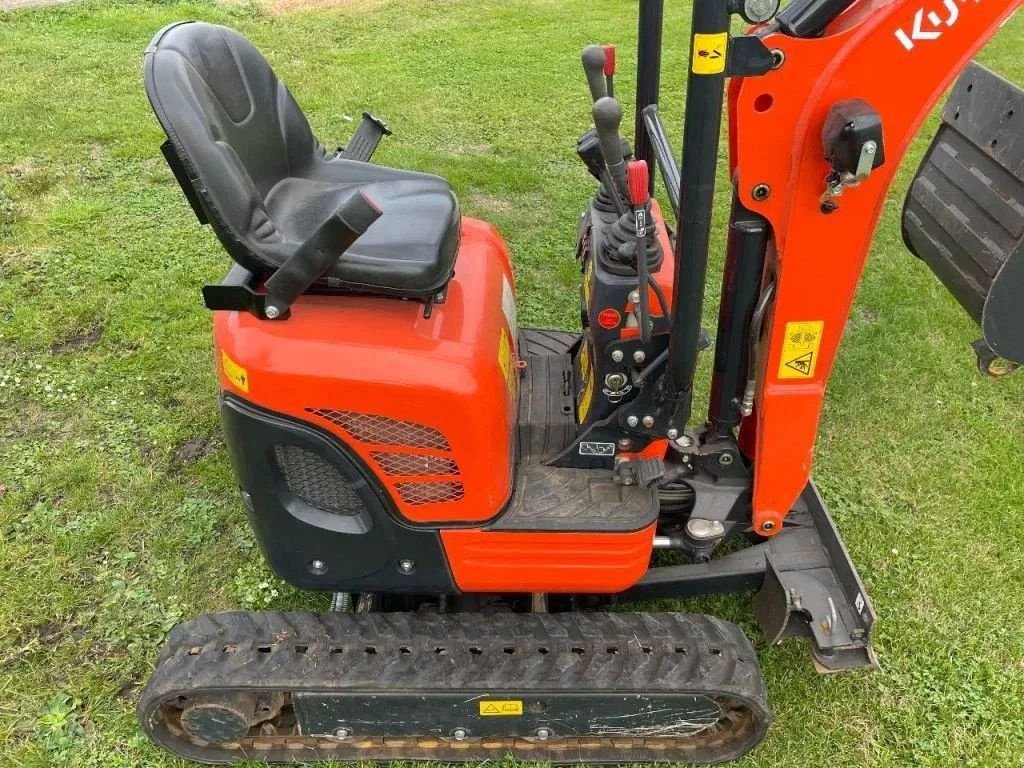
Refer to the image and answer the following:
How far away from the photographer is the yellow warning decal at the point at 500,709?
2395mm

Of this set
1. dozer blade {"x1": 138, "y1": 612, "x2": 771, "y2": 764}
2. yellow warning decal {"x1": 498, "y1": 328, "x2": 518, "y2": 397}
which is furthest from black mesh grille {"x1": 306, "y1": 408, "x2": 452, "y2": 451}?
dozer blade {"x1": 138, "y1": 612, "x2": 771, "y2": 764}

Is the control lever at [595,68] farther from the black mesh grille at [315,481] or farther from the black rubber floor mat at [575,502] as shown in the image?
the black mesh grille at [315,481]

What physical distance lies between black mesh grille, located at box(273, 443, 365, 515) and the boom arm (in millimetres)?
1210

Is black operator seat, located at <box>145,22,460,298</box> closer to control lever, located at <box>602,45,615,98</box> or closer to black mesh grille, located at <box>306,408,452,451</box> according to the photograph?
black mesh grille, located at <box>306,408,452,451</box>

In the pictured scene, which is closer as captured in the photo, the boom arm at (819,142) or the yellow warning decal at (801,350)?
the boom arm at (819,142)

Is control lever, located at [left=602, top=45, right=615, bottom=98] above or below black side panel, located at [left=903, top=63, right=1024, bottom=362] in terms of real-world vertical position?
above

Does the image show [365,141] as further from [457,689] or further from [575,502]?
[457,689]

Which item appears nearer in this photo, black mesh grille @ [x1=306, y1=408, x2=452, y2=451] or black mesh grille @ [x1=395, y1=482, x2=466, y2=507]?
black mesh grille @ [x1=306, y1=408, x2=452, y2=451]

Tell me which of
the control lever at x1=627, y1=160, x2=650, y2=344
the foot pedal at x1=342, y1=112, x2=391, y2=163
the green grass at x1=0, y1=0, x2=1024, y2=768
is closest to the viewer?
the control lever at x1=627, y1=160, x2=650, y2=344

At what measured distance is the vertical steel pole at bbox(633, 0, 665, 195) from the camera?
2.42m

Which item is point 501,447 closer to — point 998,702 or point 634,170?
point 634,170

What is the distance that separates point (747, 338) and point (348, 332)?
1.09 meters

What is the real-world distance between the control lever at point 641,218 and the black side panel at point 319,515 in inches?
34.8

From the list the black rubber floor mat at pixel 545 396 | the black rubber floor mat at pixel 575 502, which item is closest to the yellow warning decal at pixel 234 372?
the black rubber floor mat at pixel 575 502
